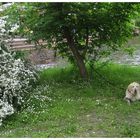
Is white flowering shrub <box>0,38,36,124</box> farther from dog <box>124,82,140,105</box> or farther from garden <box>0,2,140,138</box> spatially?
dog <box>124,82,140,105</box>

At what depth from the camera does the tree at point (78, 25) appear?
26.4 feet

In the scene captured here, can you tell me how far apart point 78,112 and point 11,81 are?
119 centimetres

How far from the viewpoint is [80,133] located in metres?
6.09

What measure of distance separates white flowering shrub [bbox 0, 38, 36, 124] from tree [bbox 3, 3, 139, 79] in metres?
0.74

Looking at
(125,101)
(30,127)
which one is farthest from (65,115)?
(125,101)

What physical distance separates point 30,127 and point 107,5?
117 inches

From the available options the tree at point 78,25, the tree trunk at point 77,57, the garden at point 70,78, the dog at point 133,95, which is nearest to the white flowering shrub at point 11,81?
the garden at point 70,78

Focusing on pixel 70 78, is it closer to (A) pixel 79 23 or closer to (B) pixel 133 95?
(A) pixel 79 23

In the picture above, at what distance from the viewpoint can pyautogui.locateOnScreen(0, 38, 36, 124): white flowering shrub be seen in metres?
6.95

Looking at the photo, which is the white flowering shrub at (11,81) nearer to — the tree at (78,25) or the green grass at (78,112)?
the green grass at (78,112)

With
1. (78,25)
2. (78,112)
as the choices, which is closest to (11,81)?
(78,112)

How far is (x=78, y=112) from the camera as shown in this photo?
7.05m

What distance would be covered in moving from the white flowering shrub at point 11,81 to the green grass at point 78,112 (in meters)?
0.22

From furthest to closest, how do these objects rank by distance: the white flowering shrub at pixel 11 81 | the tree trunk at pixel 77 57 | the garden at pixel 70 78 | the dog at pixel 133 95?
the tree trunk at pixel 77 57 < the dog at pixel 133 95 < the white flowering shrub at pixel 11 81 < the garden at pixel 70 78
